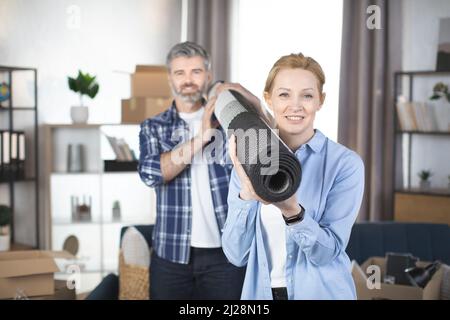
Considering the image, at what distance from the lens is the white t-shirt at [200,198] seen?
0.75 m

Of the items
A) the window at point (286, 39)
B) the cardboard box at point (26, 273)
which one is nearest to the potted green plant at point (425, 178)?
the window at point (286, 39)

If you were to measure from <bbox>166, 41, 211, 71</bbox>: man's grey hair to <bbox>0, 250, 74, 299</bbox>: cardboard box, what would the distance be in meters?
0.34

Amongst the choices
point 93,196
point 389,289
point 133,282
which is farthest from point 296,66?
point 93,196

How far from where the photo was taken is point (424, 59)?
29.8 inches

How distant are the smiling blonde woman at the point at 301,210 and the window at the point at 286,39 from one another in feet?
0.10

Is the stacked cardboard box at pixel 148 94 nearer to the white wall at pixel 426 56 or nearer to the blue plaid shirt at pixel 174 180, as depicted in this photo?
the blue plaid shirt at pixel 174 180

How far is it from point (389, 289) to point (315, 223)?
34 cm

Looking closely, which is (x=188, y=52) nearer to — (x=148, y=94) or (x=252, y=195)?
(x=148, y=94)

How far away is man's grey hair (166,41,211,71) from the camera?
75 cm

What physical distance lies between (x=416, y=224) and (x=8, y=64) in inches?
23.2

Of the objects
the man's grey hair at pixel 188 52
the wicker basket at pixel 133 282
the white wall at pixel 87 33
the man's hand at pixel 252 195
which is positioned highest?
the white wall at pixel 87 33

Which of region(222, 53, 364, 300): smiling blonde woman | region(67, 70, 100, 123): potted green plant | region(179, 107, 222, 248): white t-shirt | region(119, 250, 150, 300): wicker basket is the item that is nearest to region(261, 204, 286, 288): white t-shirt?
region(222, 53, 364, 300): smiling blonde woman

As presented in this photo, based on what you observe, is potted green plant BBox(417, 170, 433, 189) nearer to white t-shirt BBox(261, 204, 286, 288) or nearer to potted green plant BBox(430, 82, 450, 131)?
potted green plant BBox(430, 82, 450, 131)
